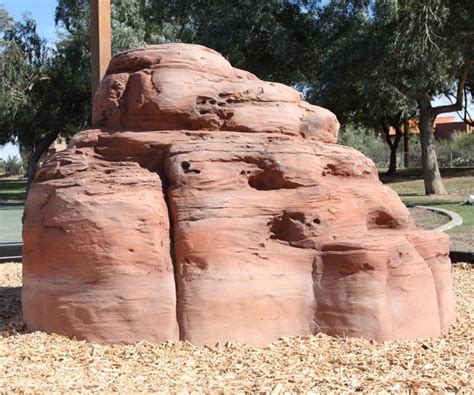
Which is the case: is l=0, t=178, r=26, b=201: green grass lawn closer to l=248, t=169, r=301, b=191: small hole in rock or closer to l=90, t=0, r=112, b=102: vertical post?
l=90, t=0, r=112, b=102: vertical post

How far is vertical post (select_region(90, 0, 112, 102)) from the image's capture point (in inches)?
368

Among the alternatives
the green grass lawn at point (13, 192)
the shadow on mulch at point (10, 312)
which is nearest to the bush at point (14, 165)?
the green grass lawn at point (13, 192)

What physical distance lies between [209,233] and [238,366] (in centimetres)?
101

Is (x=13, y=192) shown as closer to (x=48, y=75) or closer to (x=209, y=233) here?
(x=48, y=75)

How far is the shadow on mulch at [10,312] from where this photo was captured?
5.17m

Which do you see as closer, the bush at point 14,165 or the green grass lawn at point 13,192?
the green grass lawn at point 13,192

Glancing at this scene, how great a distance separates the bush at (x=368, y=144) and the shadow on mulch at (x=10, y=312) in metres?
39.1

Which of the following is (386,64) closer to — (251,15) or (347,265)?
(251,15)

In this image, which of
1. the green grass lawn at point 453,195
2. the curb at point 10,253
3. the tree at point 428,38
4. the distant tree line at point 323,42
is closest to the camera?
the curb at point 10,253

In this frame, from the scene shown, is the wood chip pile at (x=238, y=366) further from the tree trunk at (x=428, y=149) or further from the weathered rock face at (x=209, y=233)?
the tree trunk at (x=428, y=149)

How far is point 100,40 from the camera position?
9398mm

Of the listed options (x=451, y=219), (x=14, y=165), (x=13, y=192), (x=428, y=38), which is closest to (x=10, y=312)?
(x=451, y=219)

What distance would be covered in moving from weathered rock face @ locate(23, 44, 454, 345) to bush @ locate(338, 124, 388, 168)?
40194 millimetres

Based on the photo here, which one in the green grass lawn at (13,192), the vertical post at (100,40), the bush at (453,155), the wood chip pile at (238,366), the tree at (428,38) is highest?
the tree at (428,38)
